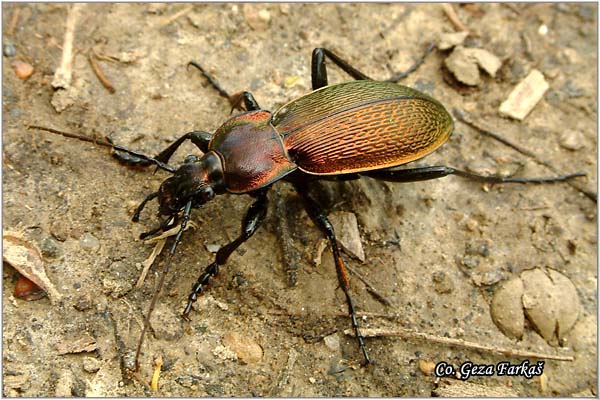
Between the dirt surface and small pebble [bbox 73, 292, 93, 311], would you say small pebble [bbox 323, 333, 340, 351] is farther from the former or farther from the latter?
small pebble [bbox 73, 292, 93, 311]

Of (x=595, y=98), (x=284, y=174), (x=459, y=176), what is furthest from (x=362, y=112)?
(x=595, y=98)

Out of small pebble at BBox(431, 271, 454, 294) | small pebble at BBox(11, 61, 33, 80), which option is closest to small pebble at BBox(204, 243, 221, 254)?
small pebble at BBox(431, 271, 454, 294)

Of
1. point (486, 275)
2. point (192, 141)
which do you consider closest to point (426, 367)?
point (486, 275)

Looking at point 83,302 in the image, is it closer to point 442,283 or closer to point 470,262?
point 442,283

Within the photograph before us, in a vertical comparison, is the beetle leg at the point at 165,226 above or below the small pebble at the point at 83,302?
above

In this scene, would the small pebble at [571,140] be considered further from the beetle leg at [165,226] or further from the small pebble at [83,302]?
the small pebble at [83,302]

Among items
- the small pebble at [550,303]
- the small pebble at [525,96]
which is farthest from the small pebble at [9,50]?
the small pebble at [550,303]
